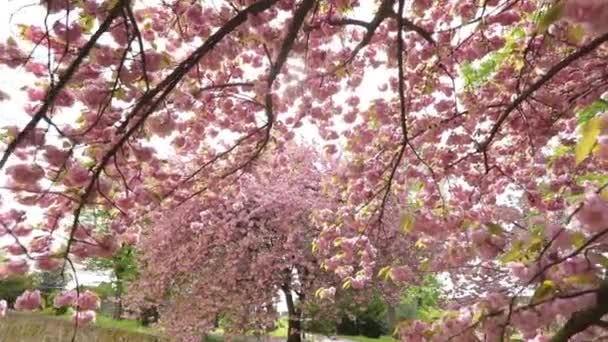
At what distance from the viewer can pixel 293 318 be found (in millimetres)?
12344

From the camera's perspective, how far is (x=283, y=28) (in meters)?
4.10

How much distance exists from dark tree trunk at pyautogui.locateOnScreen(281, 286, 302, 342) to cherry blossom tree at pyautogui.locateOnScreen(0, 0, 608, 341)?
558cm

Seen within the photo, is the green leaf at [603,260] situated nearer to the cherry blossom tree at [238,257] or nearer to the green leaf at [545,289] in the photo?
the green leaf at [545,289]

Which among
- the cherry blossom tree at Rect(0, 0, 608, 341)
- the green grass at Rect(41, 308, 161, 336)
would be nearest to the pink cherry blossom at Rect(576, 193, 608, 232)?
the cherry blossom tree at Rect(0, 0, 608, 341)

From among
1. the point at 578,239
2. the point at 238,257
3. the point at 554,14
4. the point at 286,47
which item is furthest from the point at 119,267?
the point at 554,14

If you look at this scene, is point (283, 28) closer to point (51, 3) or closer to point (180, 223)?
point (51, 3)

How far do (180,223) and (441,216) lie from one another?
337 inches

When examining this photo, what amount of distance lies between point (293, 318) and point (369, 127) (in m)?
7.44

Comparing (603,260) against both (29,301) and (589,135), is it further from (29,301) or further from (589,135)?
(29,301)

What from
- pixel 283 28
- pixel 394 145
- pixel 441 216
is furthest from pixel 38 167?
pixel 394 145

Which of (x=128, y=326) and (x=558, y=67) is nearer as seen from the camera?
(x=558, y=67)

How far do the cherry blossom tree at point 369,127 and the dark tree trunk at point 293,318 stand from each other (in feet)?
18.3

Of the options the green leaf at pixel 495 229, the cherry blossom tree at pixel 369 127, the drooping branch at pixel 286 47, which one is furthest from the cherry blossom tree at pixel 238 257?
the green leaf at pixel 495 229

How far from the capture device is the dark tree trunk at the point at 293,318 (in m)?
12.4
